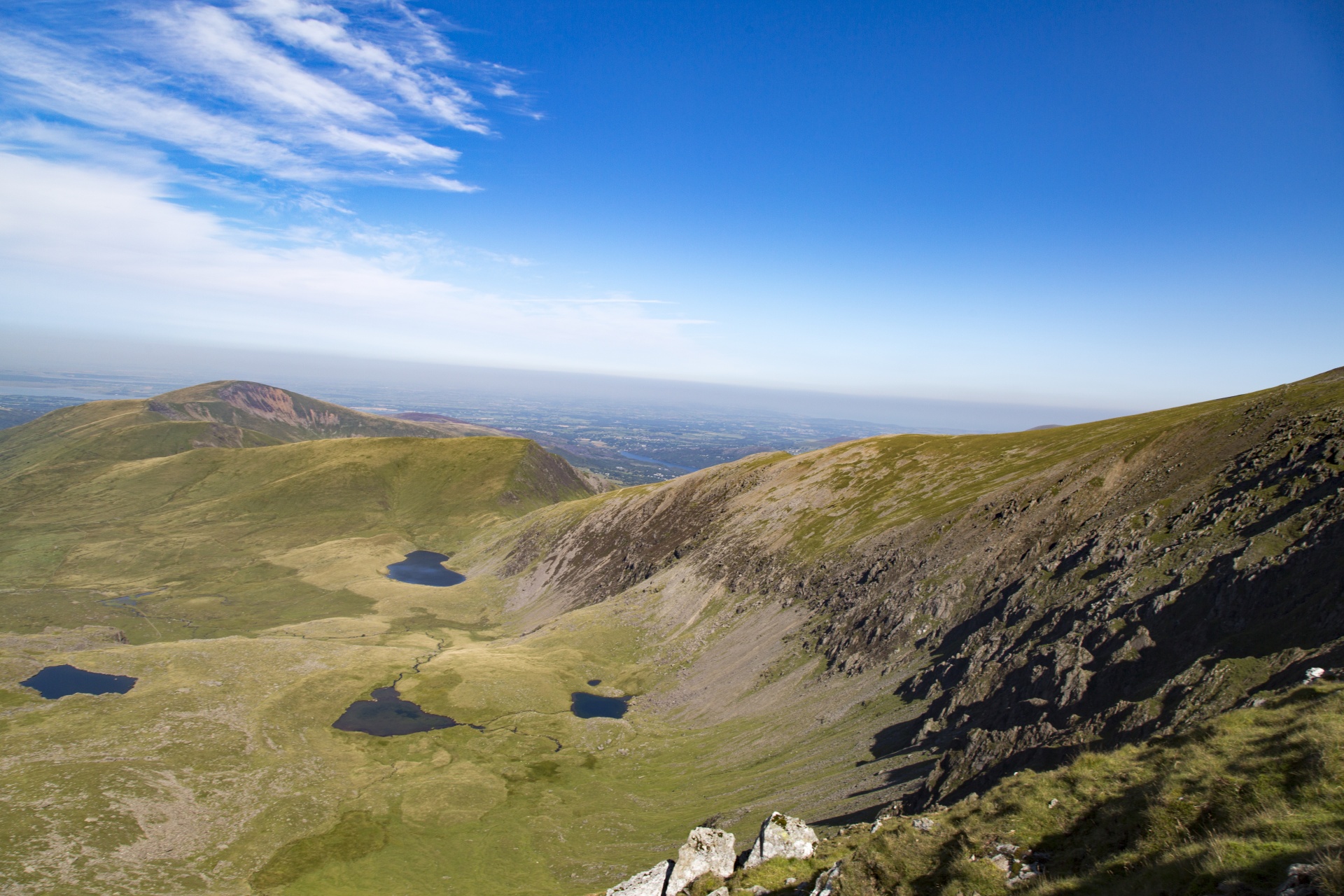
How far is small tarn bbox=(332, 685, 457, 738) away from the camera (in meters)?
108

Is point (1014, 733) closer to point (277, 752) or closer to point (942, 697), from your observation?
point (942, 697)

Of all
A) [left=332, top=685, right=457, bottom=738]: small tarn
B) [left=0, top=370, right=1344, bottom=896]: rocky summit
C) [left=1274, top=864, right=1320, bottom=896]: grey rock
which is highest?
[left=1274, top=864, right=1320, bottom=896]: grey rock

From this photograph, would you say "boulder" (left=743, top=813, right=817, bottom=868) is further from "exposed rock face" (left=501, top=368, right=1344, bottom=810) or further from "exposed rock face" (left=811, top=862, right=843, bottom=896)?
"exposed rock face" (left=501, top=368, right=1344, bottom=810)

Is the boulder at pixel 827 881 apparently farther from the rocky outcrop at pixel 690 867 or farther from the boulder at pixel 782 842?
the rocky outcrop at pixel 690 867

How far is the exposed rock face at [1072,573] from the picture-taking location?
52.9 meters

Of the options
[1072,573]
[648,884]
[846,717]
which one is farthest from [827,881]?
[1072,573]

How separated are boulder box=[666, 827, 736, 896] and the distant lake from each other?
135m

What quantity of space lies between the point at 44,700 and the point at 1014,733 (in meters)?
158

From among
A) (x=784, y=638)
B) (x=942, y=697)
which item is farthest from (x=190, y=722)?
(x=942, y=697)

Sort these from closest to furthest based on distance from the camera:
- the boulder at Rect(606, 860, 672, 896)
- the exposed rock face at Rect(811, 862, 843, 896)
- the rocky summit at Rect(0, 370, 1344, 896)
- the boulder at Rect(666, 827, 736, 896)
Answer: the rocky summit at Rect(0, 370, 1344, 896) < the exposed rock face at Rect(811, 862, 843, 896) < the boulder at Rect(666, 827, 736, 896) < the boulder at Rect(606, 860, 672, 896)

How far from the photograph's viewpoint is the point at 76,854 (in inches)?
2645

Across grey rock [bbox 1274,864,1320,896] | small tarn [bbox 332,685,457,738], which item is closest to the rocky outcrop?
grey rock [bbox 1274,864,1320,896]

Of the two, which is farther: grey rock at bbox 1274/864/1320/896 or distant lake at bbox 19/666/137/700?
distant lake at bbox 19/666/137/700

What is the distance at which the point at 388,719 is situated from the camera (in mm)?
111938
